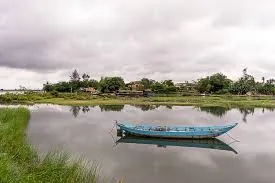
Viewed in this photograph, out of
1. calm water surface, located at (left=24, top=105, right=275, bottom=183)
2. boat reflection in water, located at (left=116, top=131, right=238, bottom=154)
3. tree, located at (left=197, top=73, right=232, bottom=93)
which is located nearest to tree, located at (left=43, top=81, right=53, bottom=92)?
tree, located at (left=197, top=73, right=232, bottom=93)

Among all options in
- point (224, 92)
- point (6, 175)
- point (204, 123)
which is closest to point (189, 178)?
point (6, 175)

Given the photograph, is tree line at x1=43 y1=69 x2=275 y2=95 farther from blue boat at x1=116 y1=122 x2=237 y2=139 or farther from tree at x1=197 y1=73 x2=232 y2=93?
blue boat at x1=116 y1=122 x2=237 y2=139

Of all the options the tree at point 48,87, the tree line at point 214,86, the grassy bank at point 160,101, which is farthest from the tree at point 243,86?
the tree at point 48,87

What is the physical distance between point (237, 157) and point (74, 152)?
10.1 meters

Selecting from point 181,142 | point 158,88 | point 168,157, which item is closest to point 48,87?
point 158,88

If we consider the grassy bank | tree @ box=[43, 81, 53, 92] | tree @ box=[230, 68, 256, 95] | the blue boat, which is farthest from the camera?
tree @ box=[43, 81, 53, 92]

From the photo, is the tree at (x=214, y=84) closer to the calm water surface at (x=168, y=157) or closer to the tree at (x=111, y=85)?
the tree at (x=111, y=85)

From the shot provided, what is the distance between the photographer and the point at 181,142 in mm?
24984

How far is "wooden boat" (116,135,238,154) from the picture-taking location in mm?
23828

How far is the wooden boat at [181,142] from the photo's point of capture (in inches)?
938

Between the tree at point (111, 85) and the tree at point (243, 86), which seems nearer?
the tree at point (243, 86)

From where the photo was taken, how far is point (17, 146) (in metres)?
15.7

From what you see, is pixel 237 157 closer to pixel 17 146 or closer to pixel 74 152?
pixel 74 152

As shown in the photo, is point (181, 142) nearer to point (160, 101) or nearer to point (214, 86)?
point (160, 101)
